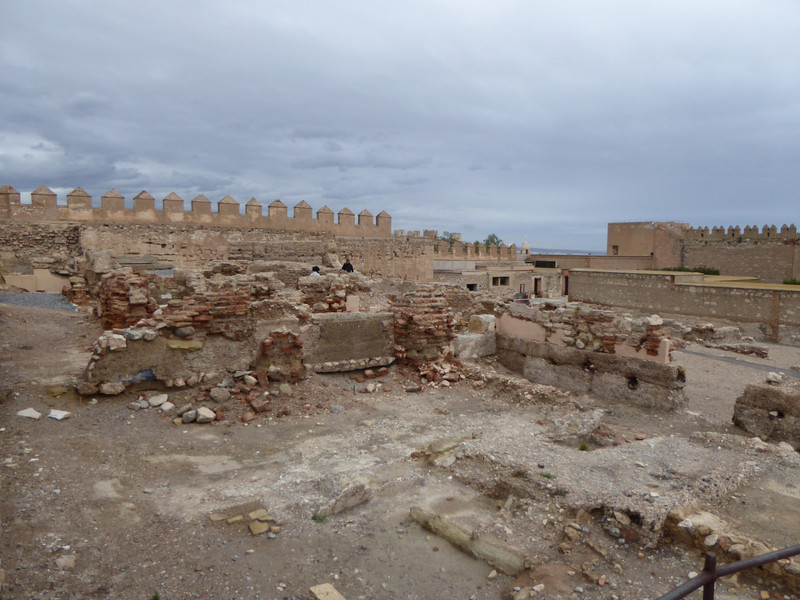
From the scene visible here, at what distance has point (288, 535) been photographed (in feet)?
10.5

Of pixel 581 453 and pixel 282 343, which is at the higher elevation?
pixel 282 343

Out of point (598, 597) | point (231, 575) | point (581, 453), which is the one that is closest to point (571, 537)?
point (598, 597)

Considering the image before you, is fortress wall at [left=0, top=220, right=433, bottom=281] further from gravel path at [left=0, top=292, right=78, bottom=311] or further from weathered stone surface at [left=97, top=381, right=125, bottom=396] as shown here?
weathered stone surface at [left=97, top=381, right=125, bottom=396]

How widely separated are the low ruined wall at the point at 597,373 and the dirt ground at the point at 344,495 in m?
0.80

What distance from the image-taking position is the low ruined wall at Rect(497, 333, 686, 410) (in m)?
6.62

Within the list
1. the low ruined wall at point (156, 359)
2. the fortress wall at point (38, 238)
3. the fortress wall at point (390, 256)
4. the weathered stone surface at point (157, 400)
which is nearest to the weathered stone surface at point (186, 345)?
the low ruined wall at point (156, 359)

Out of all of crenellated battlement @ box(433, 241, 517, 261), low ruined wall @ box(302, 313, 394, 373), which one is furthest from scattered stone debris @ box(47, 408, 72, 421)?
crenellated battlement @ box(433, 241, 517, 261)

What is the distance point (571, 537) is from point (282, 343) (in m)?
4.25

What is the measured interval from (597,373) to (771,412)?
6.99 feet

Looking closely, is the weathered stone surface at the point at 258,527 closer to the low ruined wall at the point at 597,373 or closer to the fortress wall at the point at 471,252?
the low ruined wall at the point at 597,373

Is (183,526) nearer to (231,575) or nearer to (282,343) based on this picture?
(231,575)

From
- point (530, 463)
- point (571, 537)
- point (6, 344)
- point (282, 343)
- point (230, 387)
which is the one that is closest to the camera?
point (571, 537)

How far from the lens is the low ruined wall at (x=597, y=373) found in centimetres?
662

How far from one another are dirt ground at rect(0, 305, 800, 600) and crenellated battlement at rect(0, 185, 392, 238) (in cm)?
1296
